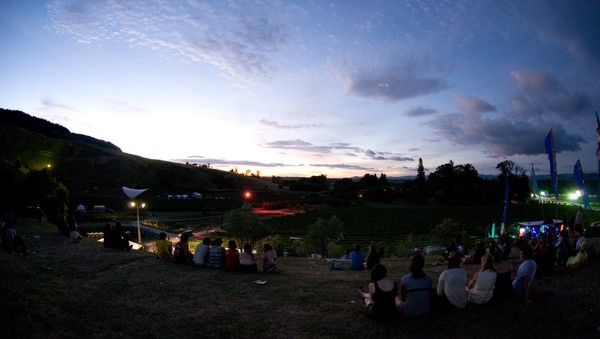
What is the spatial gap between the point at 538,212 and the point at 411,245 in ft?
266

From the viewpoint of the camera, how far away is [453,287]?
7.71 m

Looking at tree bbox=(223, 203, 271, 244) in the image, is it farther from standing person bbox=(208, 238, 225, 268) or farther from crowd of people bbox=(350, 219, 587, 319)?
crowd of people bbox=(350, 219, 587, 319)

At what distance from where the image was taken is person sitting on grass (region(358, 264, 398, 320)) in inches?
287

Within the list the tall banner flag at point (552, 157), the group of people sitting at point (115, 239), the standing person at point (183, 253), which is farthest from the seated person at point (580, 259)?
the group of people sitting at point (115, 239)

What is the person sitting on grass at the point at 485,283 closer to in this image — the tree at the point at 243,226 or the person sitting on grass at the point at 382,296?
the person sitting on grass at the point at 382,296

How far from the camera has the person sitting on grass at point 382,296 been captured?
24.0 ft

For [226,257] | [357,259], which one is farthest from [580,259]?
[226,257]

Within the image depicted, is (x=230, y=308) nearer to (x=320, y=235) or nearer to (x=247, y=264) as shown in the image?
(x=247, y=264)

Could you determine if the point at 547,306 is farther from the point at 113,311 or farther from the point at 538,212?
the point at 538,212

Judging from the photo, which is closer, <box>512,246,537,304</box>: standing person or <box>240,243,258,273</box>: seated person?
<box>512,246,537,304</box>: standing person

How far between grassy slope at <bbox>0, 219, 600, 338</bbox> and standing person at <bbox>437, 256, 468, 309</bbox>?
261 millimetres

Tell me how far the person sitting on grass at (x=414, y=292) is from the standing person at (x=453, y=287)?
56cm

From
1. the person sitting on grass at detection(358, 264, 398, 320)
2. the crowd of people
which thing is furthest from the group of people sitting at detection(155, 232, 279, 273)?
the person sitting on grass at detection(358, 264, 398, 320)

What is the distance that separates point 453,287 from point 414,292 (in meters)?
1.04
